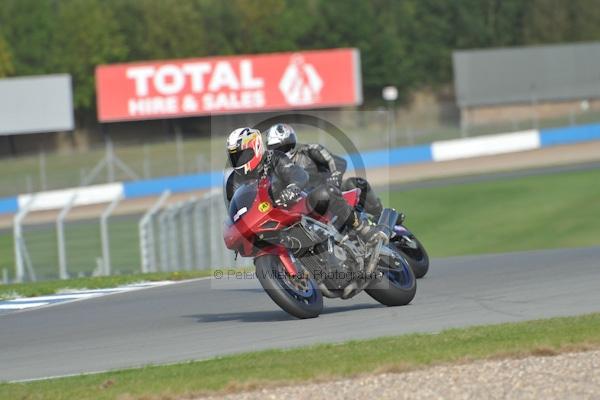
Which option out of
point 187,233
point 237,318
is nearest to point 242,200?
point 237,318

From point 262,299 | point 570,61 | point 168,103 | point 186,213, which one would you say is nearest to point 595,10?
point 570,61

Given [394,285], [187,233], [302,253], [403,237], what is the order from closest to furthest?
[302,253] → [394,285] → [403,237] → [187,233]

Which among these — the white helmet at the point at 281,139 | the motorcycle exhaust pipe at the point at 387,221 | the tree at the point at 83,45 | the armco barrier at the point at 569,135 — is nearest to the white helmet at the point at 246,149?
the white helmet at the point at 281,139

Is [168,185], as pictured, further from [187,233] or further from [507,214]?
[187,233]

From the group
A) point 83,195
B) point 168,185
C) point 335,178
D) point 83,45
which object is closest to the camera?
point 335,178

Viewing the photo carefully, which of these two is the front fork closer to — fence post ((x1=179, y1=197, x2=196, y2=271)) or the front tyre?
the front tyre

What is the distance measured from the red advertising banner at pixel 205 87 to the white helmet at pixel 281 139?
3596 cm

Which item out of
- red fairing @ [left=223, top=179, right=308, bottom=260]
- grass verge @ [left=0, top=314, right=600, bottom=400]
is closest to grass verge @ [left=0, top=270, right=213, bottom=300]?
red fairing @ [left=223, top=179, right=308, bottom=260]

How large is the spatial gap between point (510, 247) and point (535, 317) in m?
16.0

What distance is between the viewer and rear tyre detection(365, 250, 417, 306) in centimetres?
996

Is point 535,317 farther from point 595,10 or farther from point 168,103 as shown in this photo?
point 595,10

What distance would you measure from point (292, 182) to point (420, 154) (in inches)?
1291

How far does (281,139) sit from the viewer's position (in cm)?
980

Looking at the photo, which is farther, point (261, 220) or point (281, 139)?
point (281, 139)
